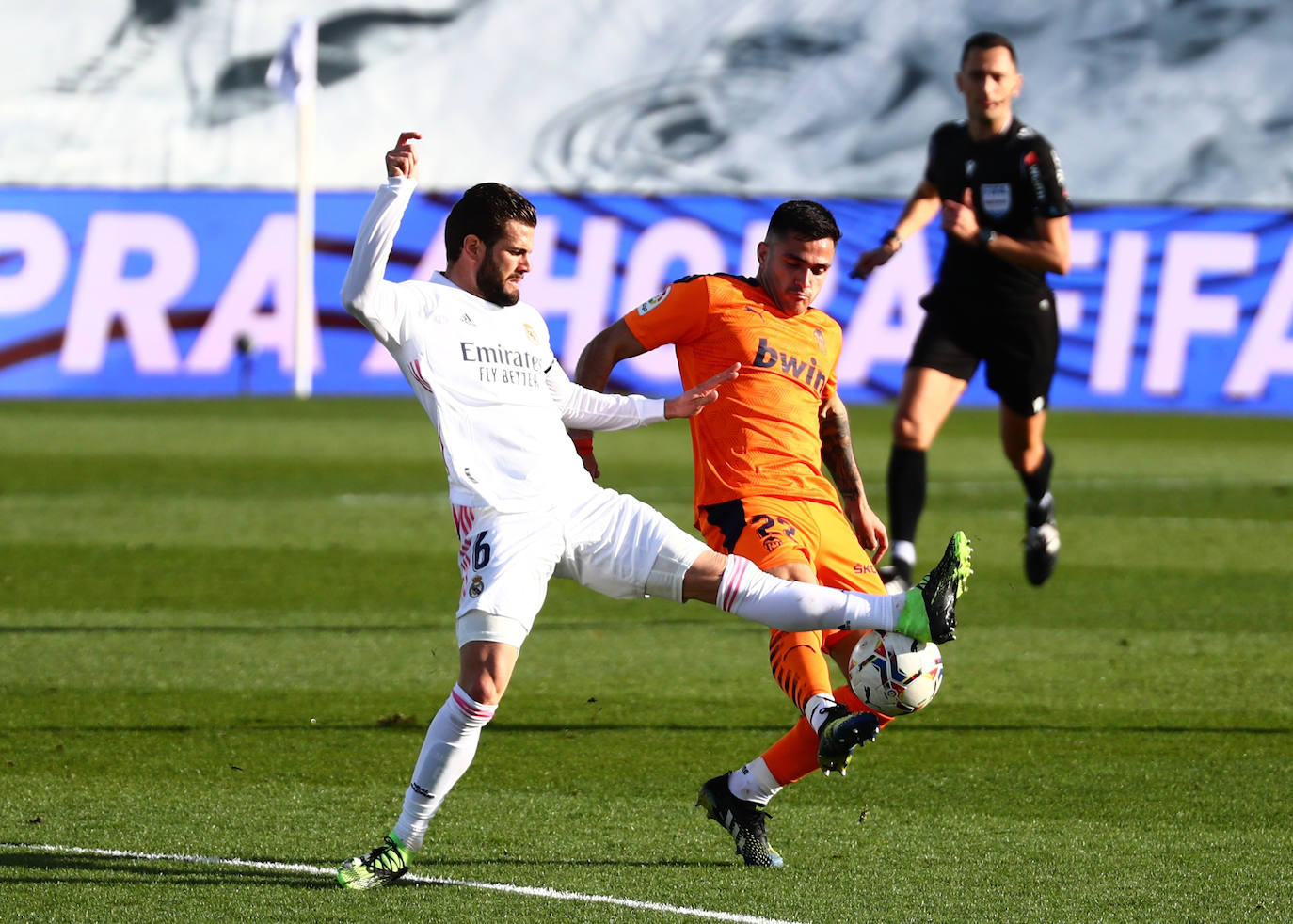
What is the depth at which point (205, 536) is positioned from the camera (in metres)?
11.8

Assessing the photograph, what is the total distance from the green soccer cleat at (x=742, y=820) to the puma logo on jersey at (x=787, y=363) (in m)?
1.18

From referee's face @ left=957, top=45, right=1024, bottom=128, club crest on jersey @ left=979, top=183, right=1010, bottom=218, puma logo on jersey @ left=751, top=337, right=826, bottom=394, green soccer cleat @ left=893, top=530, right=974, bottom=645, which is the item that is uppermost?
referee's face @ left=957, top=45, right=1024, bottom=128

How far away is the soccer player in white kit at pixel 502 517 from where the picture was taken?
4414 mm

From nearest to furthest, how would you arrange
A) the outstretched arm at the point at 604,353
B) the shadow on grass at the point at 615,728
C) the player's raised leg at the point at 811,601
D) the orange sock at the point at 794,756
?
the player's raised leg at the point at 811,601, the orange sock at the point at 794,756, the outstretched arm at the point at 604,353, the shadow on grass at the point at 615,728

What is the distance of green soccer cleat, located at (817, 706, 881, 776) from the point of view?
4297 mm

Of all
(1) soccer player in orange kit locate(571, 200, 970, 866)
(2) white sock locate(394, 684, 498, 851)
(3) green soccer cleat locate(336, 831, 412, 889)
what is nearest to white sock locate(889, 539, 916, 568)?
(1) soccer player in orange kit locate(571, 200, 970, 866)

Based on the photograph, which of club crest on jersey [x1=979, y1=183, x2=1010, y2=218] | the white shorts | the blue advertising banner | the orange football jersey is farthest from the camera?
the blue advertising banner

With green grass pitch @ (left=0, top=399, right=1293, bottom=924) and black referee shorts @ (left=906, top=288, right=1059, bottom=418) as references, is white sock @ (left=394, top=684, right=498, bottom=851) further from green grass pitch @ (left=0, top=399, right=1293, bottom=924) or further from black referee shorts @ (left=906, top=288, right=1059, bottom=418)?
black referee shorts @ (left=906, top=288, right=1059, bottom=418)

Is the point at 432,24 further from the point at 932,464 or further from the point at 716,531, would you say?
the point at 716,531

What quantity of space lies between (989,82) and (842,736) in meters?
3.80

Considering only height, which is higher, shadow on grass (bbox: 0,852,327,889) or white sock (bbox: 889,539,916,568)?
white sock (bbox: 889,539,916,568)

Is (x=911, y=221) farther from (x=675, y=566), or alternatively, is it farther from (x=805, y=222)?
(x=675, y=566)

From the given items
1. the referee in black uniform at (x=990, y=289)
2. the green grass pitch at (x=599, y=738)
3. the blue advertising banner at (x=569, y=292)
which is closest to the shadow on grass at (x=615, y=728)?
the green grass pitch at (x=599, y=738)

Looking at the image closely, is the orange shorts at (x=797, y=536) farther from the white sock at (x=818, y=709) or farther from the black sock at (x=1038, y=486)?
the black sock at (x=1038, y=486)
